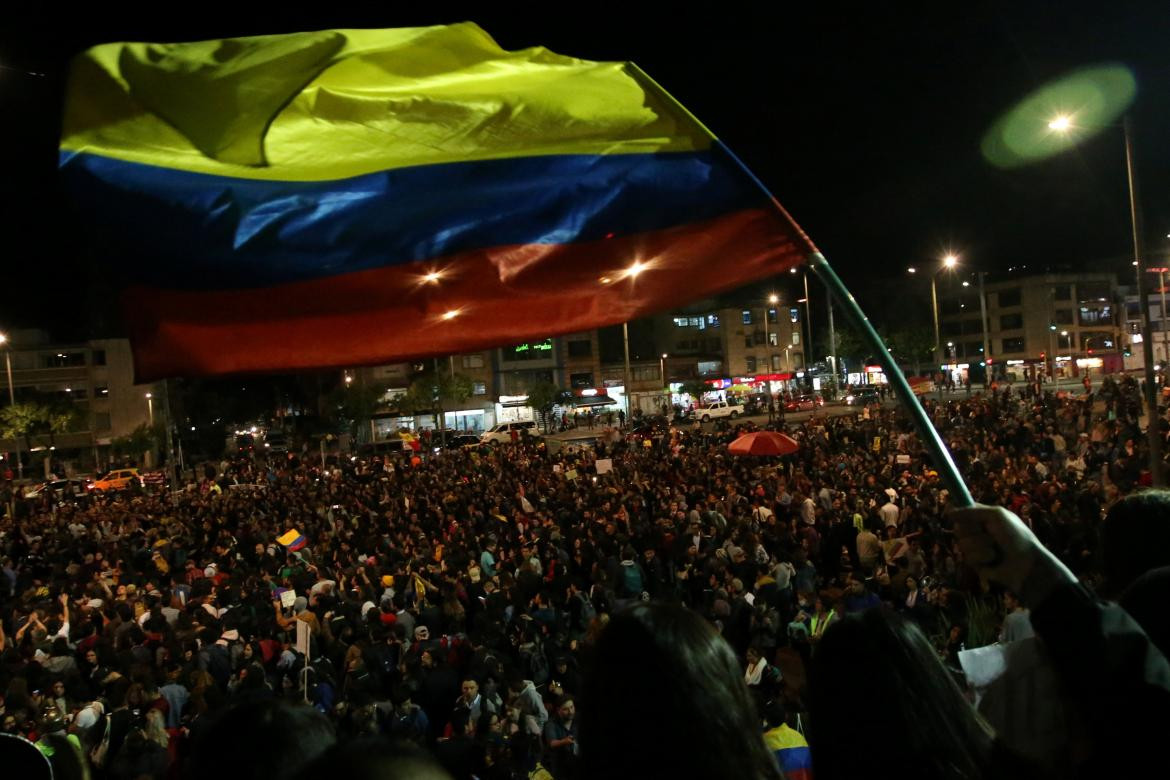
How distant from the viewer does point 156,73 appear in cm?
283

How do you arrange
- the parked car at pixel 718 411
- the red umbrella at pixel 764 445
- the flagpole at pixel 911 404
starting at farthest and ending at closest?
the parked car at pixel 718 411 < the red umbrella at pixel 764 445 < the flagpole at pixel 911 404

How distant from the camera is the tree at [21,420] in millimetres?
53781

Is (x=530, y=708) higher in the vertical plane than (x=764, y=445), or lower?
lower

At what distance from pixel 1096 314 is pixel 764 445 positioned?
264 feet

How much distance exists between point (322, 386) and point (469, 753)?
62.6 metres

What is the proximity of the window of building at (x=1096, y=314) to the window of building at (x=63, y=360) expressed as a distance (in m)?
92.3

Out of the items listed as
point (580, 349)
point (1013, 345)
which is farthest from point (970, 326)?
point (580, 349)

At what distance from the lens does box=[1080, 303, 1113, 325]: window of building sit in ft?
257

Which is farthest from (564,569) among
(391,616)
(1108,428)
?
(1108,428)

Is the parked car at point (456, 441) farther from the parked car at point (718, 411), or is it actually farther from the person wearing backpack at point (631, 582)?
the person wearing backpack at point (631, 582)

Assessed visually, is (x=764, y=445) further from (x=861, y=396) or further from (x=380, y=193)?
(x=861, y=396)

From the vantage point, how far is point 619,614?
147cm

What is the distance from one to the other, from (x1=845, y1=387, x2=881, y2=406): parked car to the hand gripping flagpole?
45.9 meters

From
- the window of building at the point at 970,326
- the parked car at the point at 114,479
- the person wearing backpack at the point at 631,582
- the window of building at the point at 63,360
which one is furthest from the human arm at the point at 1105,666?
the window of building at the point at 970,326
